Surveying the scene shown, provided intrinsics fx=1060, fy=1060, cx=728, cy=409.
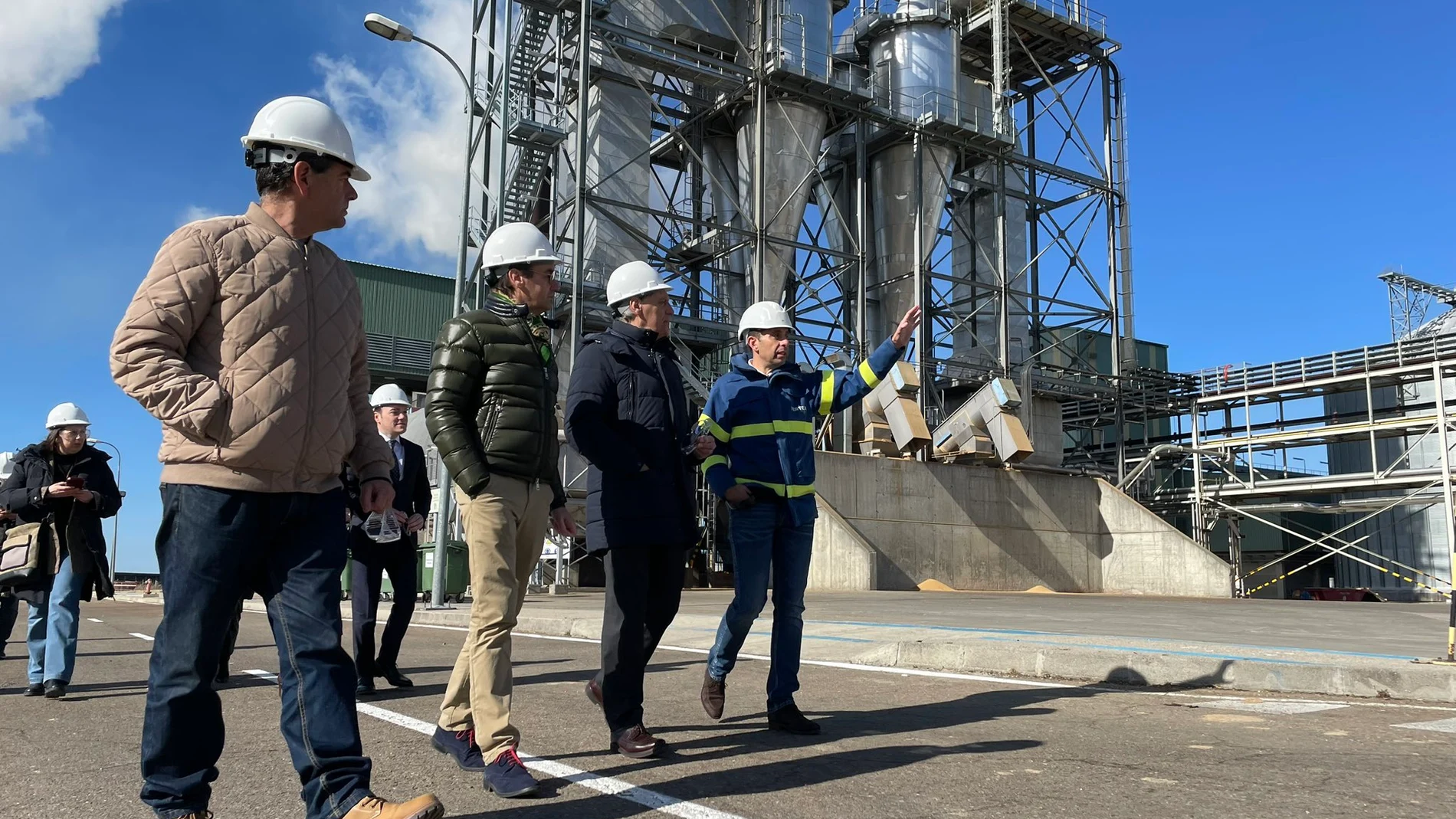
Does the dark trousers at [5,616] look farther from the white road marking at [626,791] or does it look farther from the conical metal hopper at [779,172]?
the conical metal hopper at [779,172]

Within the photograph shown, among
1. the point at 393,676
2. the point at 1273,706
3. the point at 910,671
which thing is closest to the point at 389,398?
the point at 393,676

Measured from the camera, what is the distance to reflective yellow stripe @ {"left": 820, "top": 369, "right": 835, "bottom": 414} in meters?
5.18

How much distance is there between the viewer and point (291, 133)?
2791mm

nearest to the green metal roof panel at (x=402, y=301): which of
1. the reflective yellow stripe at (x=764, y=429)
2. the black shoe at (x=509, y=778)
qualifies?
the reflective yellow stripe at (x=764, y=429)

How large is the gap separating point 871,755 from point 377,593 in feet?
13.1

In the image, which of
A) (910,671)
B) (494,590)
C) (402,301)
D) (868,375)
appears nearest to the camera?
(494,590)

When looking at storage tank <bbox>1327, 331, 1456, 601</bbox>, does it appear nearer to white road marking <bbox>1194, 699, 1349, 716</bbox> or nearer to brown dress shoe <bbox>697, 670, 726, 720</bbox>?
white road marking <bbox>1194, 699, 1349, 716</bbox>

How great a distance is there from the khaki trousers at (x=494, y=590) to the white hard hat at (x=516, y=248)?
83 cm

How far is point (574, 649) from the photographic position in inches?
358

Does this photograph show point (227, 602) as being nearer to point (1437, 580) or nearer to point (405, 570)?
point (405, 570)

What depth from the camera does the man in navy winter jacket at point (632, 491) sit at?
164 inches

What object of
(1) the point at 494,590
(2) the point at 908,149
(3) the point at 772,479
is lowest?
(1) the point at 494,590

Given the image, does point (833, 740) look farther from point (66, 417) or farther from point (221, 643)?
point (66, 417)

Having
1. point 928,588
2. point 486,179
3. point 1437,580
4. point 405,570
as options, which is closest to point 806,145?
point 486,179
